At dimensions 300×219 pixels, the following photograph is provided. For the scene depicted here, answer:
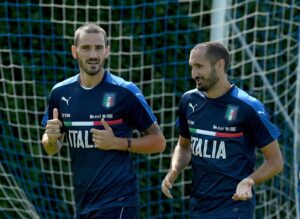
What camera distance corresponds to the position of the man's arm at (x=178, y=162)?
18.2ft

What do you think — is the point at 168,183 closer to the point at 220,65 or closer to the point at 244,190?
the point at 244,190

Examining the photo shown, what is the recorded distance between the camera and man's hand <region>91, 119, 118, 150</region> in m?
5.38

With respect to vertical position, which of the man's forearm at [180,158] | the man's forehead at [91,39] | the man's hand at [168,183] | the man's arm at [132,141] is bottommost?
the man's hand at [168,183]

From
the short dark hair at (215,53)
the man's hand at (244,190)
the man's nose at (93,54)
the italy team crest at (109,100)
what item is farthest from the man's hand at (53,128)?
the man's hand at (244,190)

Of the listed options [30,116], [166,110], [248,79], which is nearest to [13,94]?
[30,116]

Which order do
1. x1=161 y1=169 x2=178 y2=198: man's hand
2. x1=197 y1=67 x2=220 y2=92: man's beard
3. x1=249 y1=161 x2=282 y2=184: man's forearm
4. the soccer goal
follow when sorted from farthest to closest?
the soccer goal
x1=161 y1=169 x2=178 y2=198: man's hand
x1=197 y1=67 x2=220 y2=92: man's beard
x1=249 y1=161 x2=282 y2=184: man's forearm

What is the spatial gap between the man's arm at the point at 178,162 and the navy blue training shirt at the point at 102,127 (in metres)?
0.22

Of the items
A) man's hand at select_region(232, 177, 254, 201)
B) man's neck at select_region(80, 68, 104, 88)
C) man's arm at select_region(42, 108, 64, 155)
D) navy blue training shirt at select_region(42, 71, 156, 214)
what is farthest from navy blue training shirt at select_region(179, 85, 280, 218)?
man's arm at select_region(42, 108, 64, 155)

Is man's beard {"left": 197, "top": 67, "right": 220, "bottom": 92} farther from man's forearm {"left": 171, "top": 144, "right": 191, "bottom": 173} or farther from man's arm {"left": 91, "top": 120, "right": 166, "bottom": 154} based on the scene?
man's forearm {"left": 171, "top": 144, "right": 191, "bottom": 173}

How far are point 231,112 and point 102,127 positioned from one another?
81cm

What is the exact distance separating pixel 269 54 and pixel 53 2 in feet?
6.64

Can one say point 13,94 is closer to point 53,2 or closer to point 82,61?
point 53,2

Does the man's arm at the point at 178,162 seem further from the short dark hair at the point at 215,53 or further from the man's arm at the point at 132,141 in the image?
the short dark hair at the point at 215,53

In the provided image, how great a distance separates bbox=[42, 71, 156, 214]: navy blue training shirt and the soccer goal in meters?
2.31
